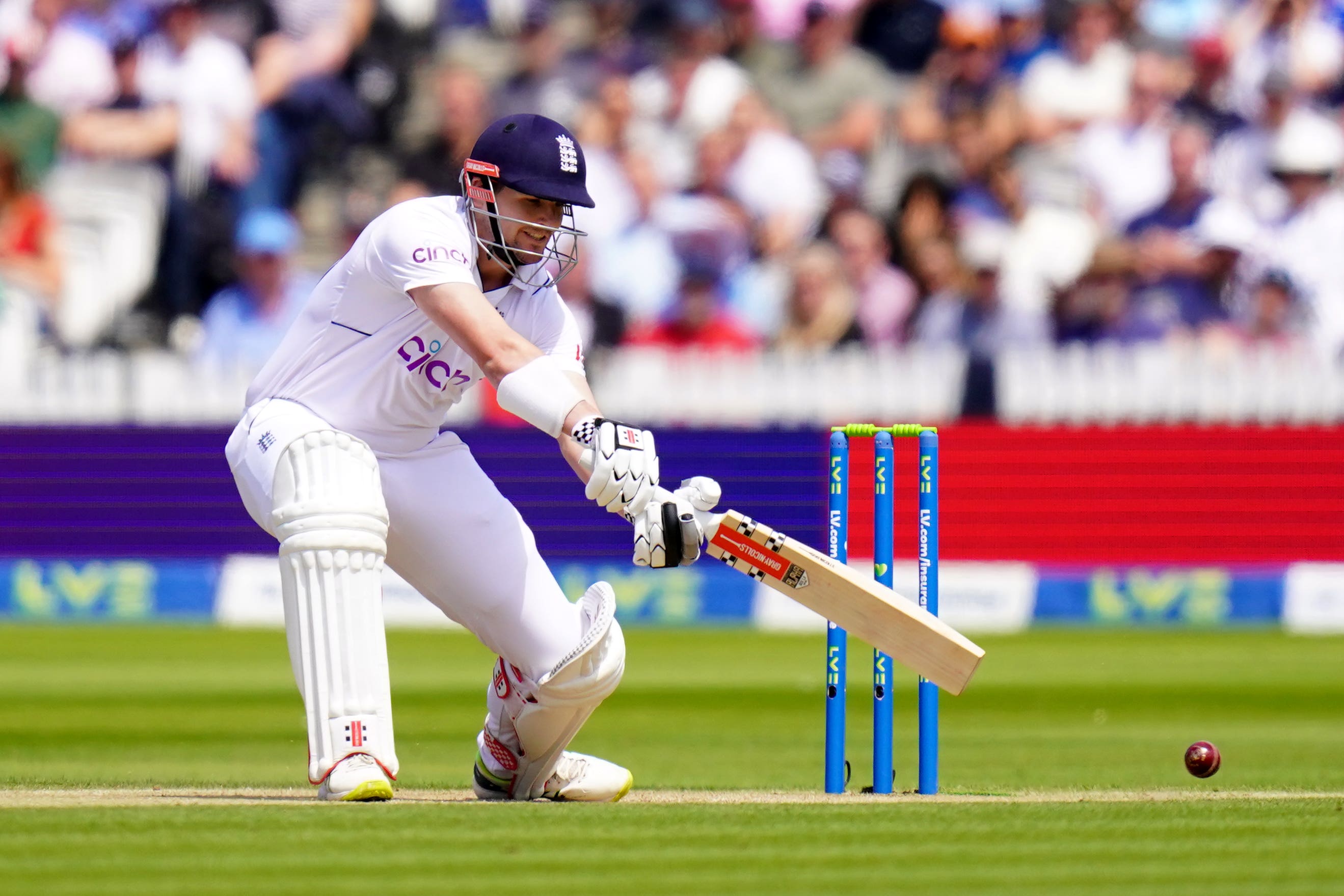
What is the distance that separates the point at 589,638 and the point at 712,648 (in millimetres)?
4903

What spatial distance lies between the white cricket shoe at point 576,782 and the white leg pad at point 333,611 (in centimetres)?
54

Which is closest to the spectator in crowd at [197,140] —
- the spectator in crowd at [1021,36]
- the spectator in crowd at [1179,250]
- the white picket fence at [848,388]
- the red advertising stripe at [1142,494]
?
the white picket fence at [848,388]

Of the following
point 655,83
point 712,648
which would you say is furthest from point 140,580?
point 655,83

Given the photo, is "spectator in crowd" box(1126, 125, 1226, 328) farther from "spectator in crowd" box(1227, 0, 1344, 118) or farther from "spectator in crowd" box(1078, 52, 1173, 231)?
"spectator in crowd" box(1227, 0, 1344, 118)

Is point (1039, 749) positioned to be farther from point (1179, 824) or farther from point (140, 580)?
point (140, 580)

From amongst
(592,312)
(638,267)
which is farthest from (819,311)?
(592,312)

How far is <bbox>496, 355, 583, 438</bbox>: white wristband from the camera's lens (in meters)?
4.44

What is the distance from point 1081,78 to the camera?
12.2 metres

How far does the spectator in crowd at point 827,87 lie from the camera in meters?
12.2

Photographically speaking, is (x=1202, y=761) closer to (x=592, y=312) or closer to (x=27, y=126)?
(x=592, y=312)

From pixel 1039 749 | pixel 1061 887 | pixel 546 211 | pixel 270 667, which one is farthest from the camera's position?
pixel 270 667

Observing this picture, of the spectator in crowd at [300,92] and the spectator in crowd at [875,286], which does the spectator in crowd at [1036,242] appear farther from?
the spectator in crowd at [300,92]

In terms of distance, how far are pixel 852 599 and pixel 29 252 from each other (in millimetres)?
7817

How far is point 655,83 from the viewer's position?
1235 centimetres
